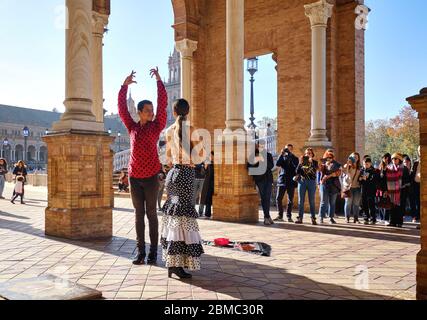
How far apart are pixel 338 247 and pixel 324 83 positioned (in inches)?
291

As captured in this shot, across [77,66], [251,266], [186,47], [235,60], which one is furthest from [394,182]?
[186,47]

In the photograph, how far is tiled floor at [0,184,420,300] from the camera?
3941 mm

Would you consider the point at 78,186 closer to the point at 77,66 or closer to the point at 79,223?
the point at 79,223

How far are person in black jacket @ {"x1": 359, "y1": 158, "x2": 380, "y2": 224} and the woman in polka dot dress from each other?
6.23 m

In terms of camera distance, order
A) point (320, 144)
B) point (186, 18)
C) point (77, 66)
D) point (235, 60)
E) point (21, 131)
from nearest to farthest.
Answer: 1. point (77, 66)
2. point (235, 60)
3. point (320, 144)
4. point (186, 18)
5. point (21, 131)

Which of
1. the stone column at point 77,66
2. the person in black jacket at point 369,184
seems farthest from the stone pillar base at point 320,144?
the stone column at point 77,66

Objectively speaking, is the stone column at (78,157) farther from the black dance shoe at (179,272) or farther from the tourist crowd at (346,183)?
the tourist crowd at (346,183)

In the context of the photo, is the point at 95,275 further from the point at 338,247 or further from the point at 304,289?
the point at 338,247

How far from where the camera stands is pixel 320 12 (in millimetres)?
12414

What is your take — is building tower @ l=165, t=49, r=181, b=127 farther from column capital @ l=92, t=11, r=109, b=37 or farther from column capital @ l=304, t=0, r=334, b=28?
column capital @ l=304, t=0, r=334, b=28

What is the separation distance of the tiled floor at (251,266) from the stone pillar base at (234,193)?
5.12 ft

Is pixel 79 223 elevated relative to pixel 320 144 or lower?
lower

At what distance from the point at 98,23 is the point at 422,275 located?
467 inches
